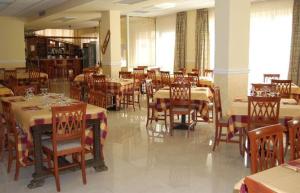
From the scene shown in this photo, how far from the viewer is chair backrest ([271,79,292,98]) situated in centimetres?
672

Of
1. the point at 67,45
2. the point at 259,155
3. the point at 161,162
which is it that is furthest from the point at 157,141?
the point at 67,45

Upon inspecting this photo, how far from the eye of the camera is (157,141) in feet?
18.4

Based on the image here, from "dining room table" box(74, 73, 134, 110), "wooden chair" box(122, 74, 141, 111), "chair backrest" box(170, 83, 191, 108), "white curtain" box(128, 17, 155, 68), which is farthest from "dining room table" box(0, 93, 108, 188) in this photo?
"white curtain" box(128, 17, 155, 68)

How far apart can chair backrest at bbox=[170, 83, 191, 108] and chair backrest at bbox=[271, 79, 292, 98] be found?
2.04m

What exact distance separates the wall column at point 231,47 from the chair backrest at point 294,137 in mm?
3141

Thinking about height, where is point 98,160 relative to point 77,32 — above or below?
below

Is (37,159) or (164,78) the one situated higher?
(164,78)

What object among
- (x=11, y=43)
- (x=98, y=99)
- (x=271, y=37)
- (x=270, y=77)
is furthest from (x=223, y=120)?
(x=11, y=43)

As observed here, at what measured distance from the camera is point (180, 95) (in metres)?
6.06

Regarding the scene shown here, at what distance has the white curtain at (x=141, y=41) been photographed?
13.3m

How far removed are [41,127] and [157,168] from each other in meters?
1.61

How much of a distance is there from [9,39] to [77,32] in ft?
25.3

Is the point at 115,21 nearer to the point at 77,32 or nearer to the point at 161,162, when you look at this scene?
the point at 161,162

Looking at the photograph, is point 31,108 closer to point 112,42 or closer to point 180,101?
point 180,101
